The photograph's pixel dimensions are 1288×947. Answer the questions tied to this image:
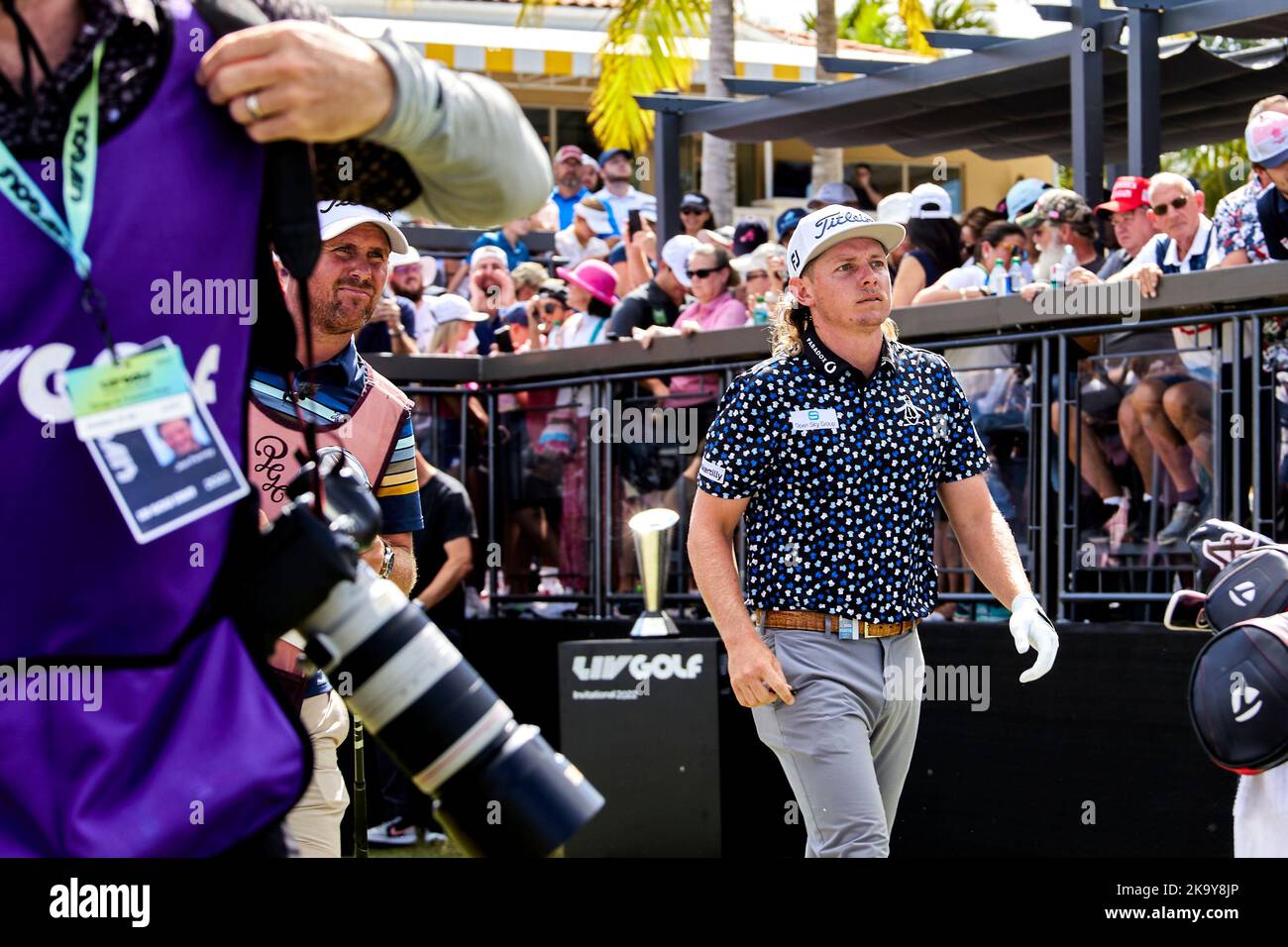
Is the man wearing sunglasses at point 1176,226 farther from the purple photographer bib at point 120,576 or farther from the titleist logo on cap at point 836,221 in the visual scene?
the purple photographer bib at point 120,576

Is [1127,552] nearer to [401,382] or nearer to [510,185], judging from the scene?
[401,382]

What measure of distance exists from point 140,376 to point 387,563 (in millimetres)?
2391

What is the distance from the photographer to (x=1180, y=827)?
7.38 metres

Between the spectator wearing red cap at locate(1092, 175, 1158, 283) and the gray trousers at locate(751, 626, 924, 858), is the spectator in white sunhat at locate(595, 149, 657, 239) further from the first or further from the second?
the gray trousers at locate(751, 626, 924, 858)

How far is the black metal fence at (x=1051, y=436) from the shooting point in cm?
730

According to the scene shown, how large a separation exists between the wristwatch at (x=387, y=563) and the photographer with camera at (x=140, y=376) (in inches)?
85.4

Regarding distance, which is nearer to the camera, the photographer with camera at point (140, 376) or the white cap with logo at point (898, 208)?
the photographer with camera at point (140, 376)

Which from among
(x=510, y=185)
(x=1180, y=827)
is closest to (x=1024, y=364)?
(x=1180, y=827)

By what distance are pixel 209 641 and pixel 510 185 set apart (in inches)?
24.7

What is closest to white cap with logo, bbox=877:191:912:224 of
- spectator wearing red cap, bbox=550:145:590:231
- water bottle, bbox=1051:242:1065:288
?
water bottle, bbox=1051:242:1065:288

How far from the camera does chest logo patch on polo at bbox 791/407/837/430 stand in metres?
5.26

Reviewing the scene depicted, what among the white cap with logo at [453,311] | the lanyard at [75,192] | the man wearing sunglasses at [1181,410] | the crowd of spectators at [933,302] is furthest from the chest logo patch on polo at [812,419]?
the white cap with logo at [453,311]

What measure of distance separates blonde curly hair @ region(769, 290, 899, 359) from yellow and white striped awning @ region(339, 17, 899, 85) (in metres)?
18.1

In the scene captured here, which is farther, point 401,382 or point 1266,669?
point 401,382
